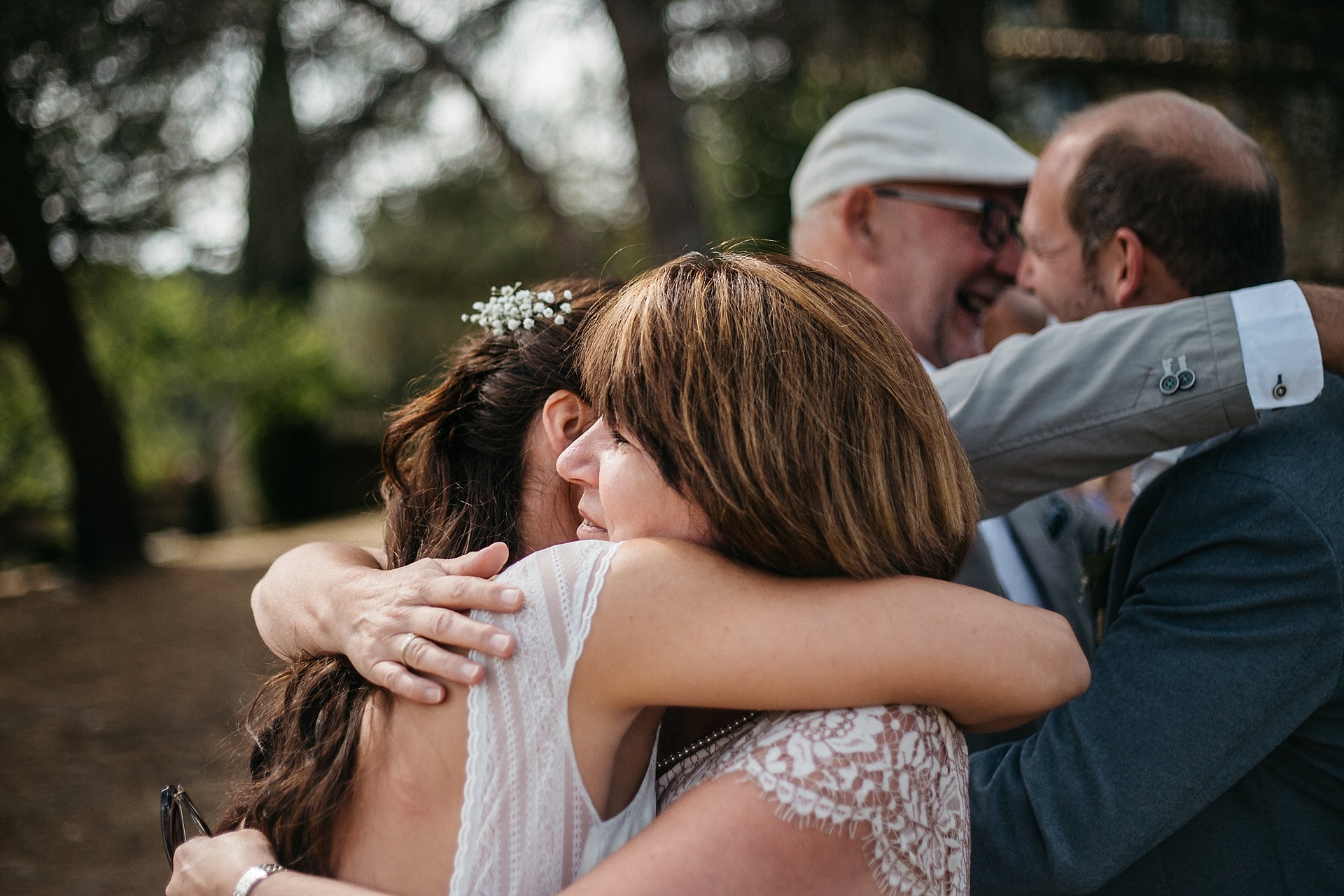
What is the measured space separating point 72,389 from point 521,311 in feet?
33.1

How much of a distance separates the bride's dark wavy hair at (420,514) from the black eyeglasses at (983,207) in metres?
1.18

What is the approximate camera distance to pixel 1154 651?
Result: 5.59 feet

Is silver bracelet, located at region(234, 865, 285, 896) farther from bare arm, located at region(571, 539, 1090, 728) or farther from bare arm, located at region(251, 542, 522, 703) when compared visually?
bare arm, located at region(571, 539, 1090, 728)

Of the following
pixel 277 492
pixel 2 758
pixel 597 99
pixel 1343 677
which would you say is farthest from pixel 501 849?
pixel 277 492

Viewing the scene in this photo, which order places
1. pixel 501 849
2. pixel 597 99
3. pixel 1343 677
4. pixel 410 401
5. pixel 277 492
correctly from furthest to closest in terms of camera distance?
pixel 277 492, pixel 597 99, pixel 410 401, pixel 1343 677, pixel 501 849

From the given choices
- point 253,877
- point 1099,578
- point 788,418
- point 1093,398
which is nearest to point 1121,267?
point 1093,398

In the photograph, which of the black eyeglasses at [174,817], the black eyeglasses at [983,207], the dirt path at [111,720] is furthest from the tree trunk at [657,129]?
the black eyeglasses at [174,817]

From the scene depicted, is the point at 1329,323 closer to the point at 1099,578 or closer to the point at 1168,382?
the point at 1168,382

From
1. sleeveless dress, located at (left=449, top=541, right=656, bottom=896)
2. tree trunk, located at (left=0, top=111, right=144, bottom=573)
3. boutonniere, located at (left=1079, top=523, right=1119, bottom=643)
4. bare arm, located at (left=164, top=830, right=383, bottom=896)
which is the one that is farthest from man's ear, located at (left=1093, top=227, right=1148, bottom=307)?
tree trunk, located at (left=0, top=111, right=144, bottom=573)

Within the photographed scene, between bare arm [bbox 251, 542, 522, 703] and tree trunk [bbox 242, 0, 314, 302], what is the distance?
5420 millimetres

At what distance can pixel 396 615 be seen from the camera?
1433 millimetres

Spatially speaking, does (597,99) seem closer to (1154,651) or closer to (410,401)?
(410,401)

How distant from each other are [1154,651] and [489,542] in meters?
1.19

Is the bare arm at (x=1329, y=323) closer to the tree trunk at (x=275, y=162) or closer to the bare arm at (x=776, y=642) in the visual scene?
the bare arm at (x=776, y=642)
